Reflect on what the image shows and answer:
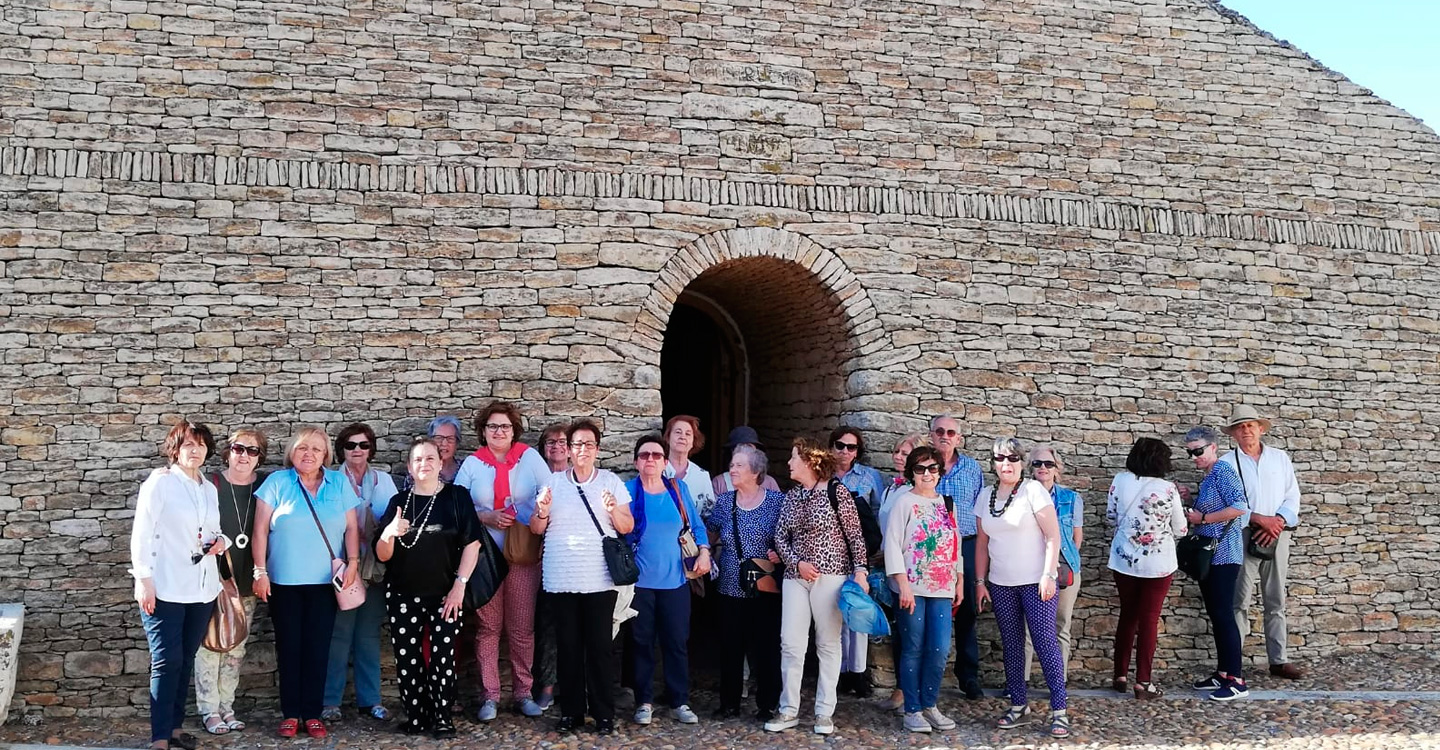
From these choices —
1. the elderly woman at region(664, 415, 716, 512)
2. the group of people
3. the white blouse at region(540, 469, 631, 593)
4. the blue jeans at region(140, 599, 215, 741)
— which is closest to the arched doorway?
the elderly woman at region(664, 415, 716, 512)

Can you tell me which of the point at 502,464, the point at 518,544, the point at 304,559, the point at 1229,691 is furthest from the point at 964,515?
the point at 304,559

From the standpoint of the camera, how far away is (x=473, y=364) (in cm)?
655

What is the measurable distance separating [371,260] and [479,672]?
275cm

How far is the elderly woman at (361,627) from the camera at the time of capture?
18.7 feet

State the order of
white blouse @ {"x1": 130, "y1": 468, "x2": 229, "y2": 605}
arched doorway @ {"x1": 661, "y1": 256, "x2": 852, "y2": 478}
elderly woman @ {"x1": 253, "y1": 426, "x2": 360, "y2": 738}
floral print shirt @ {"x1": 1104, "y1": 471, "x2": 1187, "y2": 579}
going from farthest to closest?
arched doorway @ {"x1": 661, "y1": 256, "x2": 852, "y2": 478} < floral print shirt @ {"x1": 1104, "y1": 471, "x2": 1187, "y2": 579} < elderly woman @ {"x1": 253, "y1": 426, "x2": 360, "y2": 738} < white blouse @ {"x1": 130, "y1": 468, "x2": 229, "y2": 605}

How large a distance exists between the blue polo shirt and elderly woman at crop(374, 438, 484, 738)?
268 mm

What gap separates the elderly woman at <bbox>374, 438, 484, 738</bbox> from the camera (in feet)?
17.0

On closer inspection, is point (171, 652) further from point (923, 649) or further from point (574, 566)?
point (923, 649)

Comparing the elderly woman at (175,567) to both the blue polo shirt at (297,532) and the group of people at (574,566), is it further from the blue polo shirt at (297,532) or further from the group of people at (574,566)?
the blue polo shirt at (297,532)

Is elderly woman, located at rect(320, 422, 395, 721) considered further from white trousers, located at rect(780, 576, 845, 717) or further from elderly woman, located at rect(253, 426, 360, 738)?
white trousers, located at rect(780, 576, 845, 717)

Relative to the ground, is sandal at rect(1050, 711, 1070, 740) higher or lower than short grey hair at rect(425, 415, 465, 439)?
lower

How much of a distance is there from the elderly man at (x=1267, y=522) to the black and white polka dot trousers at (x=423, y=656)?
209 inches

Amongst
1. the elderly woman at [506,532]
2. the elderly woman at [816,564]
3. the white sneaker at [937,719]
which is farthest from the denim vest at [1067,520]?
the elderly woman at [506,532]

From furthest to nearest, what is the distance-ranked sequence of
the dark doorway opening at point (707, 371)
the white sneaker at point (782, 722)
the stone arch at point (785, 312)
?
the dark doorway opening at point (707, 371)
the stone arch at point (785, 312)
the white sneaker at point (782, 722)
